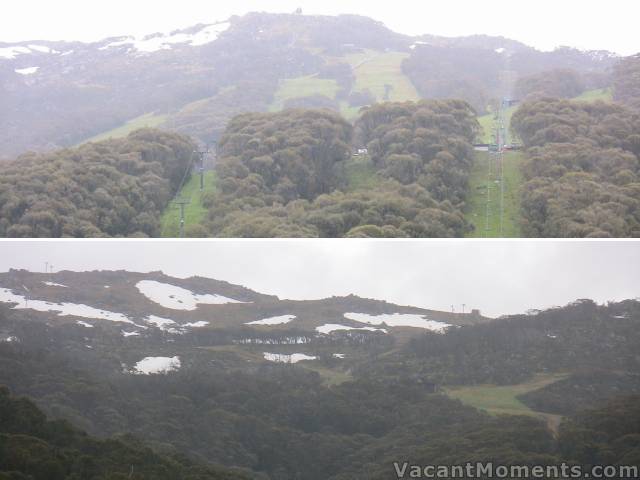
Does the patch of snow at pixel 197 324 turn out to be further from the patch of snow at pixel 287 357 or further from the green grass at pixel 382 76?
the green grass at pixel 382 76

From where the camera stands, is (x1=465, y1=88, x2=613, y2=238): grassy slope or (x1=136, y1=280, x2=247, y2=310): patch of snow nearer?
(x1=136, y1=280, x2=247, y2=310): patch of snow

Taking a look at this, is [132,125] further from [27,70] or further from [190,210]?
[190,210]

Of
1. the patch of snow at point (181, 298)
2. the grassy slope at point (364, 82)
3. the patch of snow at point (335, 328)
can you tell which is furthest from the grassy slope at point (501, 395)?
the grassy slope at point (364, 82)

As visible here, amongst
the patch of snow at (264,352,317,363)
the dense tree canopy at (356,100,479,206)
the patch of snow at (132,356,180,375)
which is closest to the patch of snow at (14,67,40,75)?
the dense tree canopy at (356,100,479,206)

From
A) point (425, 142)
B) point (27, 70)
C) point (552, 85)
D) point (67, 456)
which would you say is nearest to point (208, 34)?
point (27, 70)

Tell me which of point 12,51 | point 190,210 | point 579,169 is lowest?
point 190,210

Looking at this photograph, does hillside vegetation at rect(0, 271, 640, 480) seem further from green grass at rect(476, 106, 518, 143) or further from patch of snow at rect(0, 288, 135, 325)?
green grass at rect(476, 106, 518, 143)
